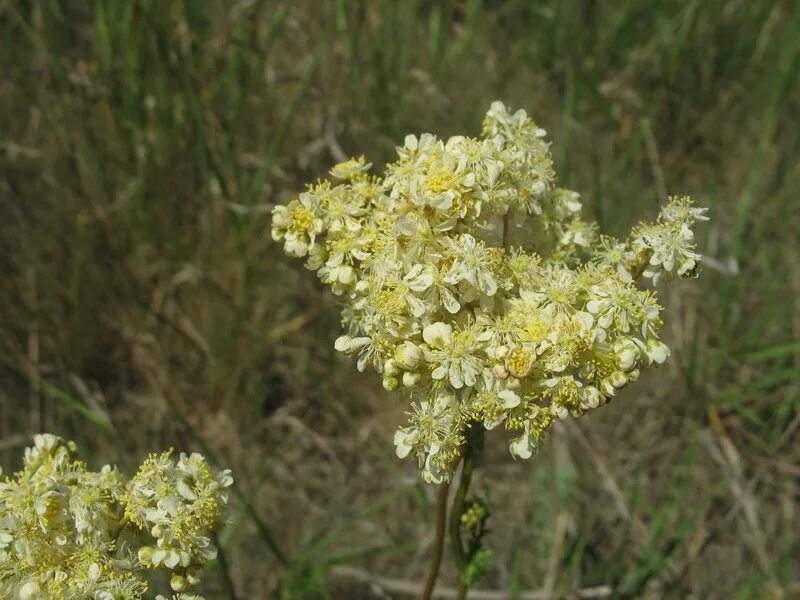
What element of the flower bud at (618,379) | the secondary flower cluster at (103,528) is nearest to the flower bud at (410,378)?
the flower bud at (618,379)

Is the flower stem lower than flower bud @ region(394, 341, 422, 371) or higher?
lower

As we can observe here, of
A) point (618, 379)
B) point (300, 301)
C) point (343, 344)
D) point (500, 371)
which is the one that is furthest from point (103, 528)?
point (300, 301)

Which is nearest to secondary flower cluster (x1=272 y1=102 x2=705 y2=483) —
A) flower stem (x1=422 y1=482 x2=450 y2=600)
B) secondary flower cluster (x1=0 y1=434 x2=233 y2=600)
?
flower stem (x1=422 y1=482 x2=450 y2=600)

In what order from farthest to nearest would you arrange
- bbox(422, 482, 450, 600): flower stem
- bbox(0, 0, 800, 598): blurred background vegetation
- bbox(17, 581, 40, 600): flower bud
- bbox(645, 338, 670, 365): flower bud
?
bbox(0, 0, 800, 598): blurred background vegetation → bbox(422, 482, 450, 600): flower stem → bbox(645, 338, 670, 365): flower bud → bbox(17, 581, 40, 600): flower bud

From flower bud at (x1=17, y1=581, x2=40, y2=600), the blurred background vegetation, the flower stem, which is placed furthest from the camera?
the blurred background vegetation

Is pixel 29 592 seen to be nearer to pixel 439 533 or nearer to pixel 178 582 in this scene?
pixel 178 582

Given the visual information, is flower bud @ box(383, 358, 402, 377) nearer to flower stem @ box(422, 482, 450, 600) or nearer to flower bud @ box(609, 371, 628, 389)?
flower stem @ box(422, 482, 450, 600)

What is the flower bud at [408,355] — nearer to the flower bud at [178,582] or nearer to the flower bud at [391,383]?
the flower bud at [391,383]
